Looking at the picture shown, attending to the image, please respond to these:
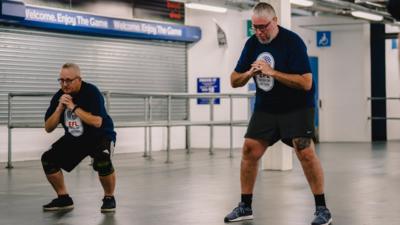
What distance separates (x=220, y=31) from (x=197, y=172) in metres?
6.65

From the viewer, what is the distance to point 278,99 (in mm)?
5680

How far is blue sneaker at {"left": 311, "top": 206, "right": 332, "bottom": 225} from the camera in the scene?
5.50 metres

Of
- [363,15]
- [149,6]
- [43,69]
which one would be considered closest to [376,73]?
[363,15]

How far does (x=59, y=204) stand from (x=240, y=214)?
1762 millimetres

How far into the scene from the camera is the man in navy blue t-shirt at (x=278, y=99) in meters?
5.52

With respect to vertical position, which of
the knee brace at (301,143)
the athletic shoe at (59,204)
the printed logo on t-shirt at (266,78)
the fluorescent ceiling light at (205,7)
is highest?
the fluorescent ceiling light at (205,7)

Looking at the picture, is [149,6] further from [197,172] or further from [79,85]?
[79,85]

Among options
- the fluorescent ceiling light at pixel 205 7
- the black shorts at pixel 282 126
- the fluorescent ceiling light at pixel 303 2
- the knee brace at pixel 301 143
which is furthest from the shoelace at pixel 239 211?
the fluorescent ceiling light at pixel 303 2

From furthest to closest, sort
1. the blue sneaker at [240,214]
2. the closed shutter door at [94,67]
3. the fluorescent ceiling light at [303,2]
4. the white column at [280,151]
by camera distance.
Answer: the fluorescent ceiling light at [303,2] → the closed shutter door at [94,67] → the white column at [280,151] → the blue sneaker at [240,214]

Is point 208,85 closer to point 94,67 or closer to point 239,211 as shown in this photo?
point 94,67

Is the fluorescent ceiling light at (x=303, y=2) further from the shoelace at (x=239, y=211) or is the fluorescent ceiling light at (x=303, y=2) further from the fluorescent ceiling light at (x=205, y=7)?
the shoelace at (x=239, y=211)

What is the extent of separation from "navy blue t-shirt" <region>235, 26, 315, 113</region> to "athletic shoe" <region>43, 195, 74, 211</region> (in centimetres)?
205

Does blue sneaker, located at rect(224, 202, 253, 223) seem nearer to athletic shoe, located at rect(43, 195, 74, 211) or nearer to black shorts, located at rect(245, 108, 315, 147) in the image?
black shorts, located at rect(245, 108, 315, 147)

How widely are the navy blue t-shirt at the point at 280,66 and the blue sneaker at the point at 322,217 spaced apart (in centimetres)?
79
